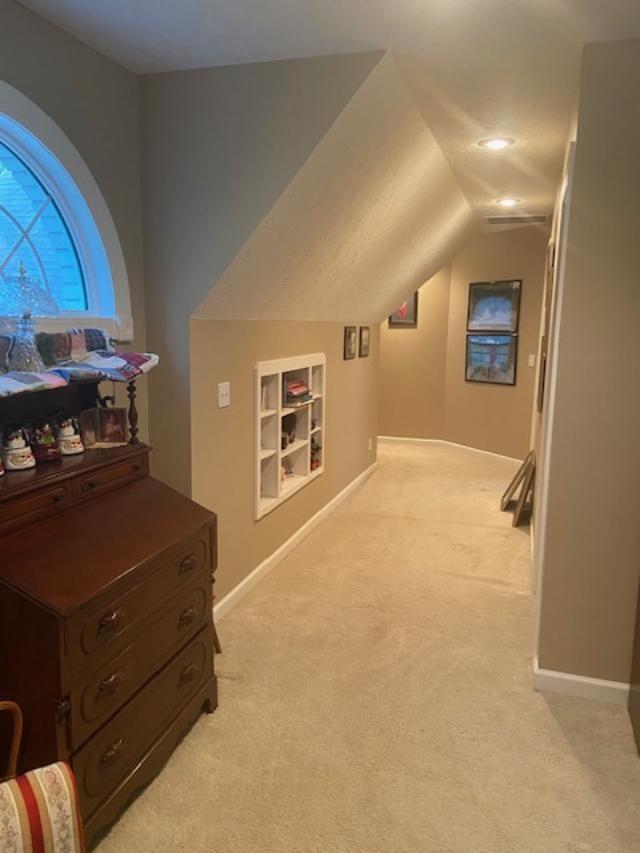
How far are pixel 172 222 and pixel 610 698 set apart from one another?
2694mm

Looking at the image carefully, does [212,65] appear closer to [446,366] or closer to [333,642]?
[333,642]

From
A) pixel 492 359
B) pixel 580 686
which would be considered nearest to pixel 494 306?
pixel 492 359

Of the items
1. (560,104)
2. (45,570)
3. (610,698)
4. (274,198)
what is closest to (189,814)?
(45,570)

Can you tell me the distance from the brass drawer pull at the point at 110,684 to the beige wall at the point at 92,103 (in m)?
1.26

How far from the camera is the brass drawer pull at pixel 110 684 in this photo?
1.74 meters

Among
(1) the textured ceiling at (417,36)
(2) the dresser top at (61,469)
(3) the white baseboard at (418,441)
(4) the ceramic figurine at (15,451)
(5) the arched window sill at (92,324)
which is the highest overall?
(1) the textured ceiling at (417,36)

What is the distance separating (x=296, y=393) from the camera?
4.05 meters

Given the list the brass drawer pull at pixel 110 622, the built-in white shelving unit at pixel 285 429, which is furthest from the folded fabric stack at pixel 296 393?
the brass drawer pull at pixel 110 622

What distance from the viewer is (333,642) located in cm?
294

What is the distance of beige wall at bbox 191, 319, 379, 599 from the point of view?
2.89m

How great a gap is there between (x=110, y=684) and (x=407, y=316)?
6.31 metres

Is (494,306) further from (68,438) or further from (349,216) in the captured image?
(68,438)

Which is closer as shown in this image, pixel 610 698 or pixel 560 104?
pixel 610 698

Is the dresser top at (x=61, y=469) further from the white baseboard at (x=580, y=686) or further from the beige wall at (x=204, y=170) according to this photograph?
the white baseboard at (x=580, y=686)
